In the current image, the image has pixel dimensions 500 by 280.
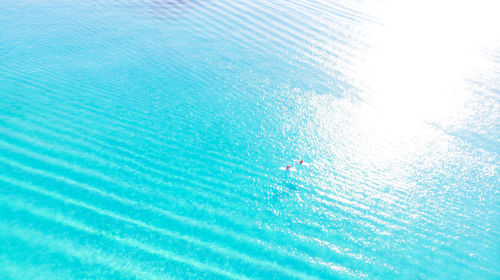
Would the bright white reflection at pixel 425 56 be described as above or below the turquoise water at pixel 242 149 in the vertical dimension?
above

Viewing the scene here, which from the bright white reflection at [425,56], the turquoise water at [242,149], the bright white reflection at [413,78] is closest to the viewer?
the turquoise water at [242,149]

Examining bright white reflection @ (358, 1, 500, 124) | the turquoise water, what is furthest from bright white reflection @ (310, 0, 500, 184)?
the turquoise water

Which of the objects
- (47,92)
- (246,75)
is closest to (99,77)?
(47,92)

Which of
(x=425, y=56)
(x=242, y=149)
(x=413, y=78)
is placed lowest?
(x=242, y=149)

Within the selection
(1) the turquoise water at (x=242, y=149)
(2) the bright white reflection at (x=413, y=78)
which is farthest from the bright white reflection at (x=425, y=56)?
(1) the turquoise water at (x=242, y=149)

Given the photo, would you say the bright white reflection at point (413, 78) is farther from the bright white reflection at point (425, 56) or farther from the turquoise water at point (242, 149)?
the turquoise water at point (242, 149)

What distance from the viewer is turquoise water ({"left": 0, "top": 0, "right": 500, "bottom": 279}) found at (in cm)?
1484

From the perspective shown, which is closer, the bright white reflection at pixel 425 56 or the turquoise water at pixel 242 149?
the turquoise water at pixel 242 149

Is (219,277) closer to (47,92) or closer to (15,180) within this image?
(15,180)

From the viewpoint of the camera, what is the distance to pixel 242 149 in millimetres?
19891

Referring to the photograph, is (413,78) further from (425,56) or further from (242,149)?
(242,149)

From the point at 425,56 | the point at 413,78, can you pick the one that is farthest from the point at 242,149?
the point at 425,56

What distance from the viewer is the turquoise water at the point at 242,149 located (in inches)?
584

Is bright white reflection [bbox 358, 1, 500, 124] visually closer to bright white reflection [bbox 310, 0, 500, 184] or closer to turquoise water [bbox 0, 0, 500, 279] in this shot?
bright white reflection [bbox 310, 0, 500, 184]
